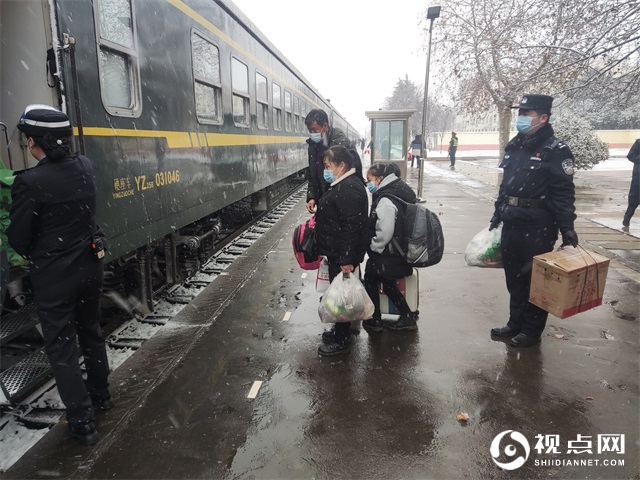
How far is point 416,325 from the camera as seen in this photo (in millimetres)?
4164

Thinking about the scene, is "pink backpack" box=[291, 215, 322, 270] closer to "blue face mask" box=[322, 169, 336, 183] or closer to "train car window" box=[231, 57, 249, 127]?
"blue face mask" box=[322, 169, 336, 183]

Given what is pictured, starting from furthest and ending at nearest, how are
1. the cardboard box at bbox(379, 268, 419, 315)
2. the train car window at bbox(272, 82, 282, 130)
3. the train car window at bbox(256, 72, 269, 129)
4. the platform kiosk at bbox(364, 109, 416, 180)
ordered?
the platform kiosk at bbox(364, 109, 416, 180) < the train car window at bbox(272, 82, 282, 130) < the train car window at bbox(256, 72, 269, 129) < the cardboard box at bbox(379, 268, 419, 315)

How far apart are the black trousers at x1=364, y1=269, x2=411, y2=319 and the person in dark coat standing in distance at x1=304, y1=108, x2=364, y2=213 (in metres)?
1.12

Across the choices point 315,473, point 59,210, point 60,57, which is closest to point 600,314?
point 315,473

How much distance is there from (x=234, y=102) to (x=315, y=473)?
508 centimetres

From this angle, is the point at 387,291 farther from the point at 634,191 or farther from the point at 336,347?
the point at 634,191

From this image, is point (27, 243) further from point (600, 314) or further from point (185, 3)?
point (600, 314)

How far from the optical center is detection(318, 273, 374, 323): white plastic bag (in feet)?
11.4

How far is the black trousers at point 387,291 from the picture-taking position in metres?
4.01

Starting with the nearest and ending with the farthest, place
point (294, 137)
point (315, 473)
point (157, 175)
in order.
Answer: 1. point (315, 473)
2. point (157, 175)
3. point (294, 137)

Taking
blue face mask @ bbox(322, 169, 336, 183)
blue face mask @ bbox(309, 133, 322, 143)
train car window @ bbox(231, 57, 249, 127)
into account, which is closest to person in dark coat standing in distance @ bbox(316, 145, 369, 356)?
blue face mask @ bbox(322, 169, 336, 183)

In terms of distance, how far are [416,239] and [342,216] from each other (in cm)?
70

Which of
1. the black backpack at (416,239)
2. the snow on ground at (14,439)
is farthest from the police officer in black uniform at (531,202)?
the snow on ground at (14,439)

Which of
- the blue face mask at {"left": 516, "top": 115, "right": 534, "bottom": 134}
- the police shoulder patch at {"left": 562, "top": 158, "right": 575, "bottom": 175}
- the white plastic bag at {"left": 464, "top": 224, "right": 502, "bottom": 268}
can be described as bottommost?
the white plastic bag at {"left": 464, "top": 224, "right": 502, "bottom": 268}
